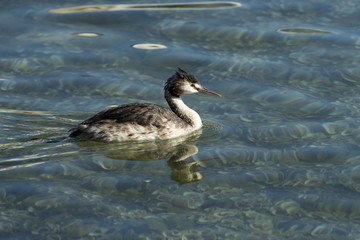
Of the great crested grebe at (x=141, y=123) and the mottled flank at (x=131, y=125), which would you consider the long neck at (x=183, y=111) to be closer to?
the great crested grebe at (x=141, y=123)

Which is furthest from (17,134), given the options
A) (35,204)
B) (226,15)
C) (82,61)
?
(226,15)

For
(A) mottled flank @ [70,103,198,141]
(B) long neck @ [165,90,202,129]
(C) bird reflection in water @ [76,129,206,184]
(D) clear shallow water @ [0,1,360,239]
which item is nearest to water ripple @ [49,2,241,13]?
(D) clear shallow water @ [0,1,360,239]

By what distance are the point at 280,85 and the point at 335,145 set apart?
2.59 metres

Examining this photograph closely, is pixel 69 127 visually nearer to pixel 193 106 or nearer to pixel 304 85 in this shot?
pixel 193 106

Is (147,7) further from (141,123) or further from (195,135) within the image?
(141,123)

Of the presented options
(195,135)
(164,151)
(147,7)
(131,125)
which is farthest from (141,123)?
(147,7)

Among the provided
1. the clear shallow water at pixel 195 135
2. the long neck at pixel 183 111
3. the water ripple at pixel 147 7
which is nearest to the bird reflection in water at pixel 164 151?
the clear shallow water at pixel 195 135

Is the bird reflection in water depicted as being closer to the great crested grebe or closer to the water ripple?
the great crested grebe

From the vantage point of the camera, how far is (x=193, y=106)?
12.0m

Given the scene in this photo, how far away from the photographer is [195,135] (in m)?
10.8

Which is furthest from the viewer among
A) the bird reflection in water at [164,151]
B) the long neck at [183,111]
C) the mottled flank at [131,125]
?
the long neck at [183,111]

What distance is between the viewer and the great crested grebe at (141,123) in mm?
10328

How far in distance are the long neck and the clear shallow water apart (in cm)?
27

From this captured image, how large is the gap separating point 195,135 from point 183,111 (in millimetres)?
537
